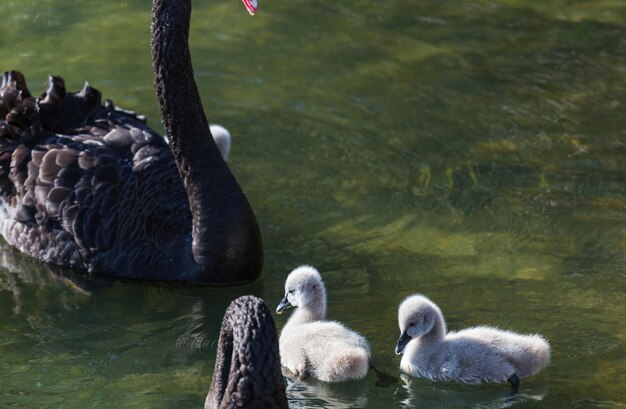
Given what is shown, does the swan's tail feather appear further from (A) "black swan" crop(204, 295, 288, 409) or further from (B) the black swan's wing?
(B) the black swan's wing

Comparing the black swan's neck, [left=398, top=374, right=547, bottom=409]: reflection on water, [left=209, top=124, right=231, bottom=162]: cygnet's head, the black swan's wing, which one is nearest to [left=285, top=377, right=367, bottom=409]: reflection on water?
[left=398, top=374, right=547, bottom=409]: reflection on water

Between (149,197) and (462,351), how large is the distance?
1861mm

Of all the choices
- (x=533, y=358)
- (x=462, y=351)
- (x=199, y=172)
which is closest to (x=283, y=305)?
(x=462, y=351)

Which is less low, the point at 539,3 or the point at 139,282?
the point at 539,3

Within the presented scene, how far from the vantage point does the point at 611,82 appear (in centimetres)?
847

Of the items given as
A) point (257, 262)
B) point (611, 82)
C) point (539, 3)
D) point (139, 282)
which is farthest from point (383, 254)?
point (539, 3)

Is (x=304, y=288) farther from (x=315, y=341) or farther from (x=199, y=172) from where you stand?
(x=199, y=172)

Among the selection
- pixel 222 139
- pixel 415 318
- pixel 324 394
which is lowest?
pixel 324 394

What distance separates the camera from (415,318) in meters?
5.43

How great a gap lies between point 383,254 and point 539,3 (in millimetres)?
3879

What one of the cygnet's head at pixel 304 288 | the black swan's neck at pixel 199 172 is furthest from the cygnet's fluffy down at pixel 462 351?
the black swan's neck at pixel 199 172

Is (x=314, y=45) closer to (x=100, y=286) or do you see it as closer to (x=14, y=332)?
(x=100, y=286)

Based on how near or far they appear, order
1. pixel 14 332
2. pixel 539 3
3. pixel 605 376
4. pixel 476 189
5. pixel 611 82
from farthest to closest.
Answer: pixel 539 3, pixel 611 82, pixel 476 189, pixel 14 332, pixel 605 376

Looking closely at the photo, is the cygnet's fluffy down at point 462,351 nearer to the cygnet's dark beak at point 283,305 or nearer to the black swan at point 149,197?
the cygnet's dark beak at point 283,305
